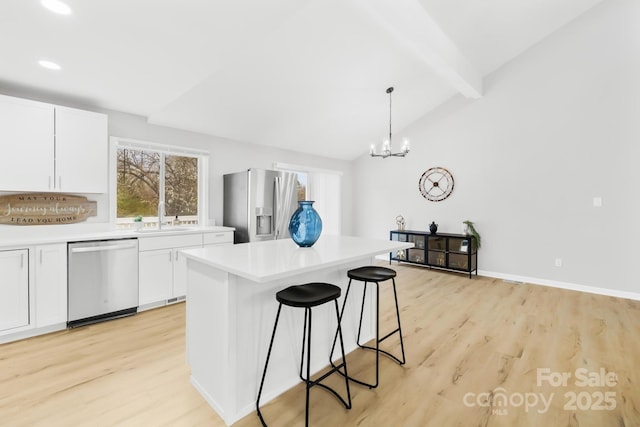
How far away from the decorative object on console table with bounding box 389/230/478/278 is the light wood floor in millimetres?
1615

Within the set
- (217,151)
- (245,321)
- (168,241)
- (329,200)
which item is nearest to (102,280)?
(168,241)

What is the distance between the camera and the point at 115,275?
9.66ft

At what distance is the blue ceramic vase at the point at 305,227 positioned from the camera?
7.01ft

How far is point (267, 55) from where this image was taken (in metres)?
3.16

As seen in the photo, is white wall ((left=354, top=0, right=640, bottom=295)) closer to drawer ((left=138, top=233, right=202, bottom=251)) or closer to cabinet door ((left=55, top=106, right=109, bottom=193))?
drawer ((left=138, top=233, right=202, bottom=251))

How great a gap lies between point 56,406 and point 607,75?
6.61 m

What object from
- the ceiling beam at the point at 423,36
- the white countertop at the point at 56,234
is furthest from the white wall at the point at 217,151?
the ceiling beam at the point at 423,36

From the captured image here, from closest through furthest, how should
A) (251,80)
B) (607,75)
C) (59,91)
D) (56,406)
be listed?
(56,406) → (59,91) → (251,80) → (607,75)

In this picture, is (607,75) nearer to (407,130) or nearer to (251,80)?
(407,130)

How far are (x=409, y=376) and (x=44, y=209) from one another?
3.81m

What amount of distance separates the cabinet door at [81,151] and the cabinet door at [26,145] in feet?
0.24

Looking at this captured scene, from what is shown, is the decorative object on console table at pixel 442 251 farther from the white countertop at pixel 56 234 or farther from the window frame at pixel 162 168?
the white countertop at pixel 56 234

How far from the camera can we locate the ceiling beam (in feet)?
8.75

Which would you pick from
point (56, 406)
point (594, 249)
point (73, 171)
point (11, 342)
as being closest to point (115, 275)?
point (11, 342)
